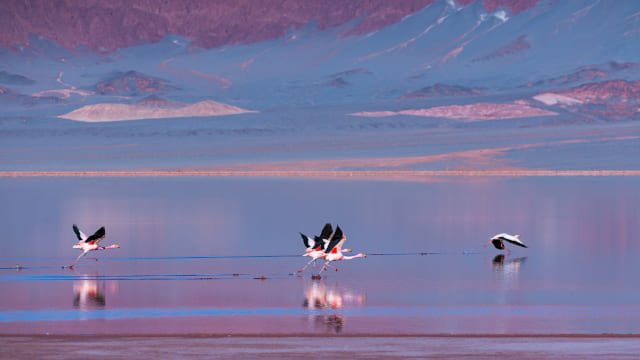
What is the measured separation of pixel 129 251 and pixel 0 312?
5280 millimetres

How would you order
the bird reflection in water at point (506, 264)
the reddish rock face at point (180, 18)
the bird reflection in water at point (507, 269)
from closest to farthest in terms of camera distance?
the bird reflection in water at point (507, 269) < the bird reflection in water at point (506, 264) < the reddish rock face at point (180, 18)

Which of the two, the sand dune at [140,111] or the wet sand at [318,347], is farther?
the sand dune at [140,111]

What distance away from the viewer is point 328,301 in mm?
10562

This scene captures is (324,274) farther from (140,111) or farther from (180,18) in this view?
(180,18)

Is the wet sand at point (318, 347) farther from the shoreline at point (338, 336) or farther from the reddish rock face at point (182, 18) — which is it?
the reddish rock face at point (182, 18)

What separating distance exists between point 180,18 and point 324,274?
106428 mm

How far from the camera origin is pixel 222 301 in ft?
34.3

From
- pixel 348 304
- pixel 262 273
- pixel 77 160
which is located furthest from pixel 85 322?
pixel 77 160

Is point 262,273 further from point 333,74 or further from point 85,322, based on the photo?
point 333,74

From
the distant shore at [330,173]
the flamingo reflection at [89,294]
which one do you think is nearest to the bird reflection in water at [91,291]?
the flamingo reflection at [89,294]

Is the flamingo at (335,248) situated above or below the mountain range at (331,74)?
below

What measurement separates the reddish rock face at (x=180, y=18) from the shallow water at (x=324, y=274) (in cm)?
8795

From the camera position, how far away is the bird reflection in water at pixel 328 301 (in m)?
9.18

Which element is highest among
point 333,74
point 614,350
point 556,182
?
point 333,74
